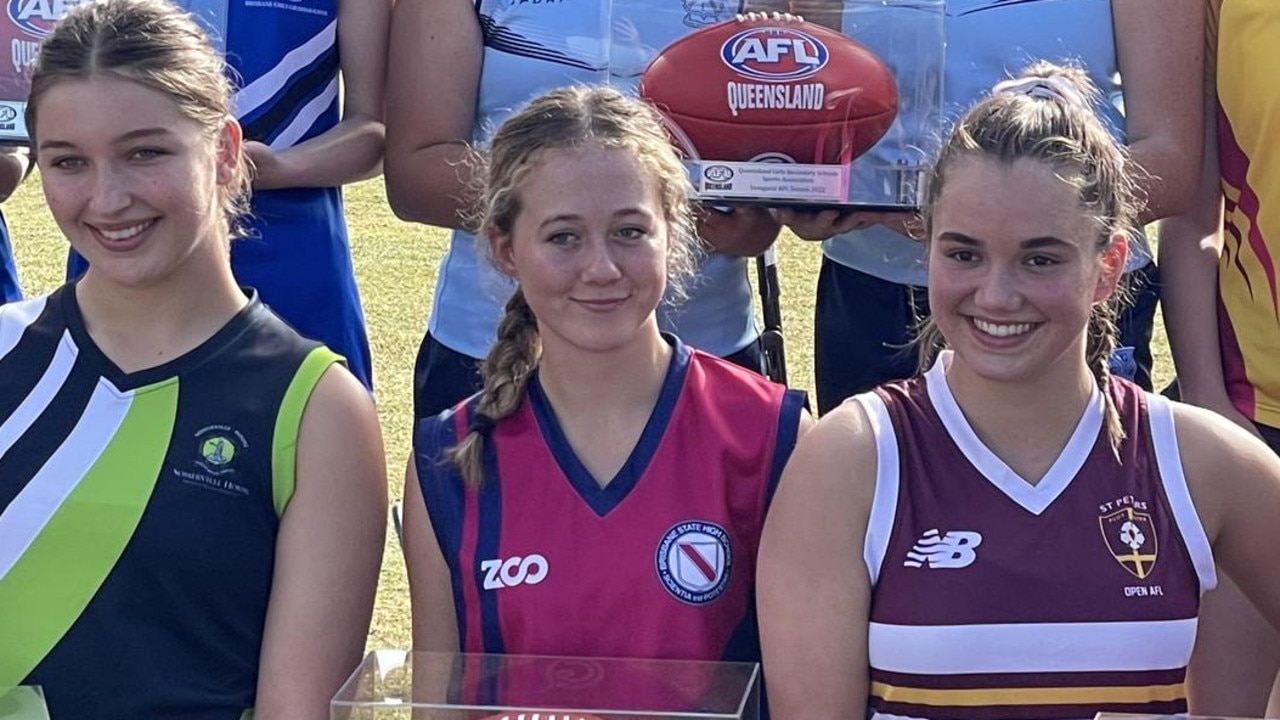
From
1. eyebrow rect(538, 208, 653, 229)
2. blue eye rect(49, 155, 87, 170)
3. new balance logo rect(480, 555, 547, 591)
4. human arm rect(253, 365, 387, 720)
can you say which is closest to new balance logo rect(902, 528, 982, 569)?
new balance logo rect(480, 555, 547, 591)

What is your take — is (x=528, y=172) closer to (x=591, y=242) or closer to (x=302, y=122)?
(x=591, y=242)

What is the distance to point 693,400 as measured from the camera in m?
2.67

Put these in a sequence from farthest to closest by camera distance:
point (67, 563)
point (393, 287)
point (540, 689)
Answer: point (393, 287) < point (67, 563) < point (540, 689)

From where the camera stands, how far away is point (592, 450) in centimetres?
264

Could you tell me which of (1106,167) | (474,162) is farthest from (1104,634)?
(474,162)

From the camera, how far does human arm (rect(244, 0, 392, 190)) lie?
3.13 m

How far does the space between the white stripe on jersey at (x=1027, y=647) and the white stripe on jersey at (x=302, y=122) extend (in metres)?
1.44

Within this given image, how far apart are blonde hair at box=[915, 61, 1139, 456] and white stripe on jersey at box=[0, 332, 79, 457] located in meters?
1.24

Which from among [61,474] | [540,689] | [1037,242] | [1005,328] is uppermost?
[1037,242]

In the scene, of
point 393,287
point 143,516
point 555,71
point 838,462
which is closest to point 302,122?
point 555,71

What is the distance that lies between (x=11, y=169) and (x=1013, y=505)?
2.03 meters

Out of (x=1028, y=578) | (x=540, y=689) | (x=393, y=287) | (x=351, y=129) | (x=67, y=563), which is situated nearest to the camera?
(x=540, y=689)

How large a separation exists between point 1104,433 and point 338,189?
151cm

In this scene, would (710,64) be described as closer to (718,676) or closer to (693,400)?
(693,400)
